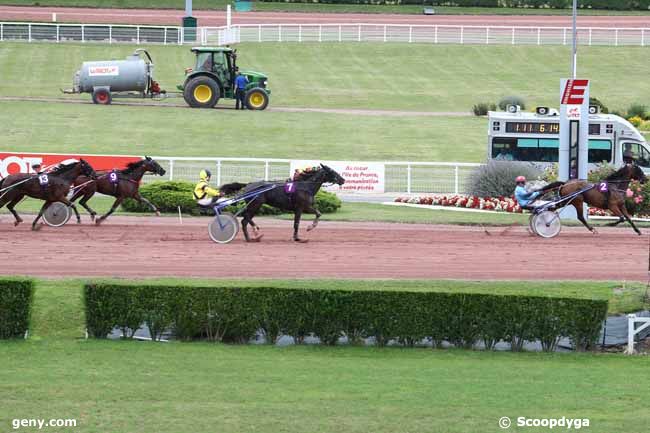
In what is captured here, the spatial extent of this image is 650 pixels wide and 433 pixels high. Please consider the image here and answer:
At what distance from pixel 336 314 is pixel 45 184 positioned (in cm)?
883

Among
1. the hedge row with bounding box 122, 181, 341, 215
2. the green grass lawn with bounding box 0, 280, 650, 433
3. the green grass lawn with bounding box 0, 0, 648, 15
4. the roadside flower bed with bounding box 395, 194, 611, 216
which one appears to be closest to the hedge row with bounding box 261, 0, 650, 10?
the green grass lawn with bounding box 0, 0, 648, 15

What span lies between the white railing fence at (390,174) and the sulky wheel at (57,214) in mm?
6024

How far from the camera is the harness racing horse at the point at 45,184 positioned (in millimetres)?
21859

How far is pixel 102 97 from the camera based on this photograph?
1745 inches

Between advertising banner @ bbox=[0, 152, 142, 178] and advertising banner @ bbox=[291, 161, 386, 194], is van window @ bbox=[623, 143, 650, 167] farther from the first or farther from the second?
advertising banner @ bbox=[0, 152, 142, 178]

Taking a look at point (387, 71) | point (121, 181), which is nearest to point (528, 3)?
point (387, 71)

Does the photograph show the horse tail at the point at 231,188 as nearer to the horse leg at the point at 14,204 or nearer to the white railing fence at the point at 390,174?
the horse leg at the point at 14,204

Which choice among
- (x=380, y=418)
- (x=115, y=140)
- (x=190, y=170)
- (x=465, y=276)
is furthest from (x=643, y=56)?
(x=380, y=418)

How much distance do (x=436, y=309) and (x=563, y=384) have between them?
2.28 meters

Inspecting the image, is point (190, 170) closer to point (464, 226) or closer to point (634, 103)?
point (464, 226)

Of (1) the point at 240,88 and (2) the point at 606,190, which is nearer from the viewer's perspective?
(2) the point at 606,190

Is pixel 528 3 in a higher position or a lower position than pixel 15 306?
higher

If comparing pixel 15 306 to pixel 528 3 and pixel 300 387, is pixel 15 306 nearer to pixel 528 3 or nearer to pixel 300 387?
pixel 300 387

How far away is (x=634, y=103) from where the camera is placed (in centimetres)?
4681
